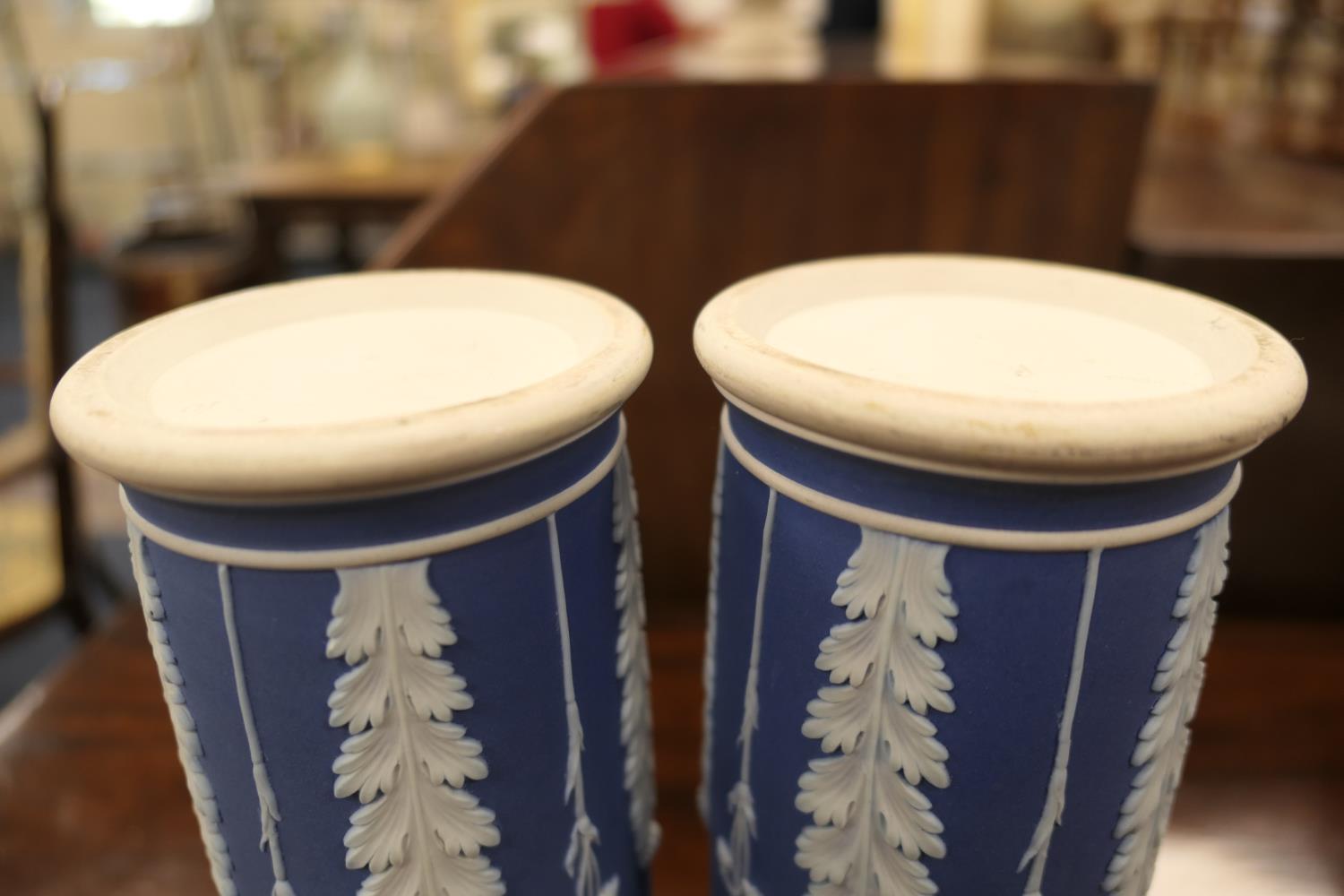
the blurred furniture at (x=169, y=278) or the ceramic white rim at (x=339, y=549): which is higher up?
the ceramic white rim at (x=339, y=549)

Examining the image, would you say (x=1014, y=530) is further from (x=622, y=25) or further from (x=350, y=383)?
(x=622, y=25)

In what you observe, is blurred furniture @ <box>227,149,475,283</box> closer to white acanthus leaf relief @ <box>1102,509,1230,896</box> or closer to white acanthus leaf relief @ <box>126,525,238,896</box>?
white acanthus leaf relief @ <box>126,525,238,896</box>

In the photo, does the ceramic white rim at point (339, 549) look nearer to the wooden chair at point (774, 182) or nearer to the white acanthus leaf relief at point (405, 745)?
the white acanthus leaf relief at point (405, 745)

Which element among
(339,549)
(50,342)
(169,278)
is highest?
(339,549)

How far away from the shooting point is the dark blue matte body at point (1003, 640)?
0.37 metres

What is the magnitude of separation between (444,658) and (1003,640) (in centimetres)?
23

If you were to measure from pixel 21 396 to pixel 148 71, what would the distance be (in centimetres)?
202

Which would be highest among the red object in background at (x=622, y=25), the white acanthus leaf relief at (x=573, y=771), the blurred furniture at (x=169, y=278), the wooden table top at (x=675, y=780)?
the red object in background at (x=622, y=25)

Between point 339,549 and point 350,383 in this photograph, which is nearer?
point 339,549

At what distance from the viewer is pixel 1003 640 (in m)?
0.39

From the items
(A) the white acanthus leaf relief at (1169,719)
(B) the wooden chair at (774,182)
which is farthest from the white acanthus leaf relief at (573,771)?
(B) the wooden chair at (774,182)

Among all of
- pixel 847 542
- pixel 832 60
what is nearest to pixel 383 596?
pixel 847 542

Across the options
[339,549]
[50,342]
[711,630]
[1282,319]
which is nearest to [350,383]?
[339,549]

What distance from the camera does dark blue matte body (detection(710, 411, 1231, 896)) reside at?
0.37 metres
